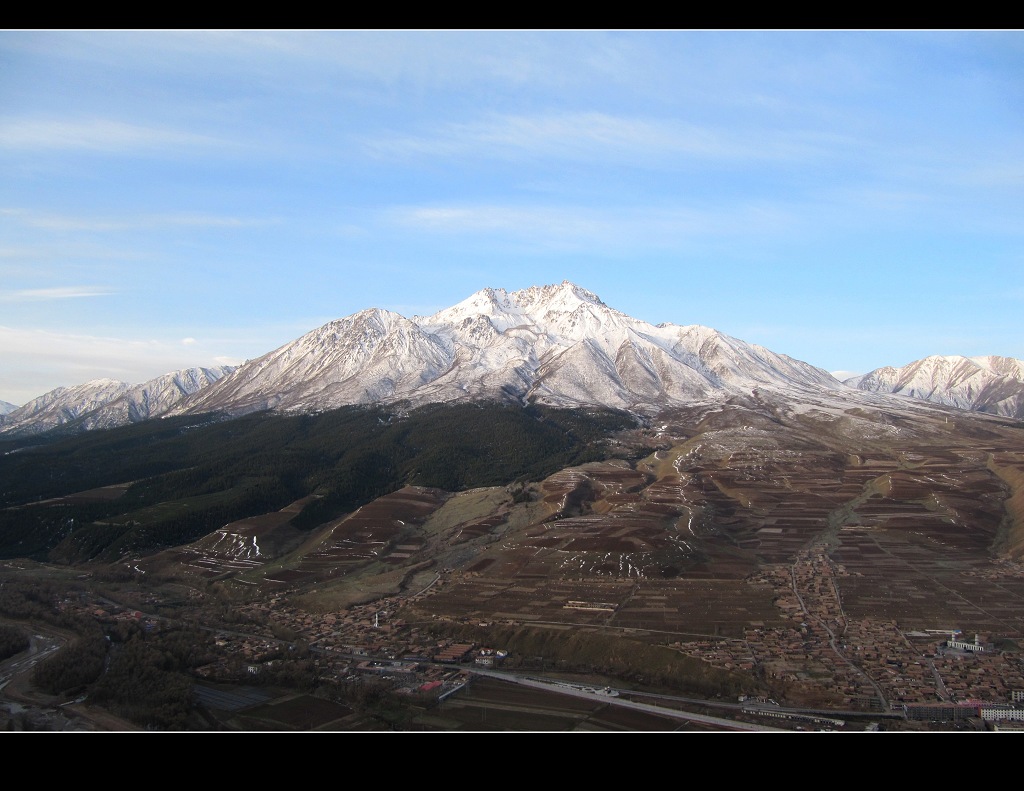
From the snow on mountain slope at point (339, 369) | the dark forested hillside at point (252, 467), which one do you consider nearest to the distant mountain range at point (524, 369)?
the snow on mountain slope at point (339, 369)

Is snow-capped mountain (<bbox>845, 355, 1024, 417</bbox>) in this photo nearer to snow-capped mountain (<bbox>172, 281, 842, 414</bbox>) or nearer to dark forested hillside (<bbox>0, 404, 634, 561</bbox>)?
snow-capped mountain (<bbox>172, 281, 842, 414</bbox>)

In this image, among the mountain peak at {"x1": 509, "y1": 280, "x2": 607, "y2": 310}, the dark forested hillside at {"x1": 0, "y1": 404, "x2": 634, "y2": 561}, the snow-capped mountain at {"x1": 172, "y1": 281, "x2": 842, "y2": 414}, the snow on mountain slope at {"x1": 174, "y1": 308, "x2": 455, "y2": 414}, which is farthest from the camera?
the mountain peak at {"x1": 509, "y1": 280, "x2": 607, "y2": 310}

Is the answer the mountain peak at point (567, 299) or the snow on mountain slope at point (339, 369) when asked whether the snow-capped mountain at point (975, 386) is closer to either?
the mountain peak at point (567, 299)

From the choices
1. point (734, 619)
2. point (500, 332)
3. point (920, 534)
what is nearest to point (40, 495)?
point (734, 619)

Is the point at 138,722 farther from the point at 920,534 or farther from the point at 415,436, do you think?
the point at 415,436

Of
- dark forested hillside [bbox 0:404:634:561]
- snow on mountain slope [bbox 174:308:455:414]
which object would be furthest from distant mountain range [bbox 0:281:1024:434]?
dark forested hillside [bbox 0:404:634:561]

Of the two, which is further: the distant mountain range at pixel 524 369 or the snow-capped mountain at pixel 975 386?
the snow-capped mountain at pixel 975 386

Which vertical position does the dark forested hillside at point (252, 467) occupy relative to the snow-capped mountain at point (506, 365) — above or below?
below
